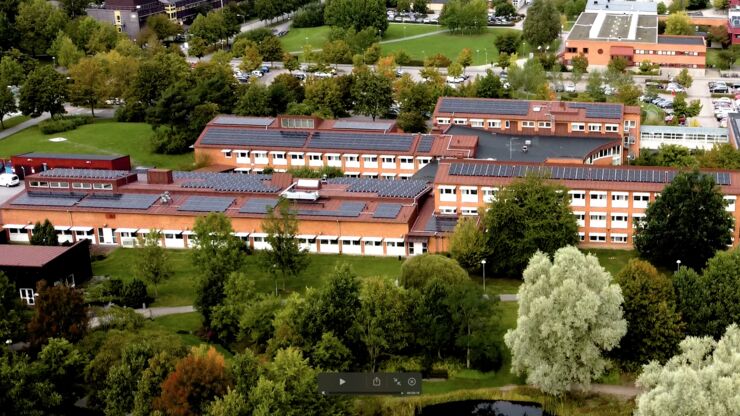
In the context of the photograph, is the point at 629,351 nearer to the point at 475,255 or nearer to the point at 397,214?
the point at 475,255

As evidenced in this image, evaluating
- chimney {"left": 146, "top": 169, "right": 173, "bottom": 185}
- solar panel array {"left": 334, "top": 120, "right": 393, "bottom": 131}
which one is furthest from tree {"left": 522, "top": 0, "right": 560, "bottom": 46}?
chimney {"left": 146, "top": 169, "right": 173, "bottom": 185}

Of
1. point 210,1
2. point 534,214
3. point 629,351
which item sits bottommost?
point 629,351

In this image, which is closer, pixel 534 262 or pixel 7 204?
pixel 534 262

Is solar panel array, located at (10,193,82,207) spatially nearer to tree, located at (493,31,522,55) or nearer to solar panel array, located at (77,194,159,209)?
solar panel array, located at (77,194,159,209)

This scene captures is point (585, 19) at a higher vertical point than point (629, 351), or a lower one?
higher

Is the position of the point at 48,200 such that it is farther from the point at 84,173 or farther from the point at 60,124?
the point at 60,124

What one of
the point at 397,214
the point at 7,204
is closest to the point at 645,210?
the point at 397,214

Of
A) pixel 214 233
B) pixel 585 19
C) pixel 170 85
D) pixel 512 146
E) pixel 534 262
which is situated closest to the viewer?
pixel 534 262

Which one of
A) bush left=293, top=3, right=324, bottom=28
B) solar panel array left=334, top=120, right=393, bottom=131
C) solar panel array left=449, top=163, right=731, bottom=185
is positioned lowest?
solar panel array left=449, top=163, right=731, bottom=185

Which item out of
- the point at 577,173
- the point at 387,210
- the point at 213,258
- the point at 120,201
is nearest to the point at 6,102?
the point at 120,201
